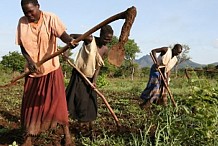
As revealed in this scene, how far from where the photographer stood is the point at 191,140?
134 inches

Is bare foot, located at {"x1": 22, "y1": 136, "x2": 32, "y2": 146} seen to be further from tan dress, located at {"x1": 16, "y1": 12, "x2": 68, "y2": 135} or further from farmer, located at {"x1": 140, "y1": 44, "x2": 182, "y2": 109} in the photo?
farmer, located at {"x1": 140, "y1": 44, "x2": 182, "y2": 109}

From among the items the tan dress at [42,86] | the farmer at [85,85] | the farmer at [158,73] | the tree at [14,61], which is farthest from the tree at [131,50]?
the tan dress at [42,86]

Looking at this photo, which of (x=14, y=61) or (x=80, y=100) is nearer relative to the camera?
(x=80, y=100)

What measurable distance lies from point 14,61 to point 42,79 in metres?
33.8

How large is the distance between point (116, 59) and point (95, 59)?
6.36ft

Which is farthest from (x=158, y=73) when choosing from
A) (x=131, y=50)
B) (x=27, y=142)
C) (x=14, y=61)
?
(x=131, y=50)

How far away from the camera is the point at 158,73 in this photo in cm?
740

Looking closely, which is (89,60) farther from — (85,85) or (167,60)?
(167,60)

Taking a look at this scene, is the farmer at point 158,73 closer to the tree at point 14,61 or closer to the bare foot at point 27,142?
the bare foot at point 27,142

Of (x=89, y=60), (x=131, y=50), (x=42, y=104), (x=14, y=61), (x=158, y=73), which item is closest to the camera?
(x=42, y=104)

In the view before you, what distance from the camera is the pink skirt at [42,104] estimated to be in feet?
13.3

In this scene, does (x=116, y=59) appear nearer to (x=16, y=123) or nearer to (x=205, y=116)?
(x=205, y=116)

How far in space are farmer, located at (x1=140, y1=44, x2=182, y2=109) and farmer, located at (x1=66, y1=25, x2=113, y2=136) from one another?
95.4 inches

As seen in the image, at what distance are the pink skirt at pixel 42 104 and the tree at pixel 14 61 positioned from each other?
31.8 meters
